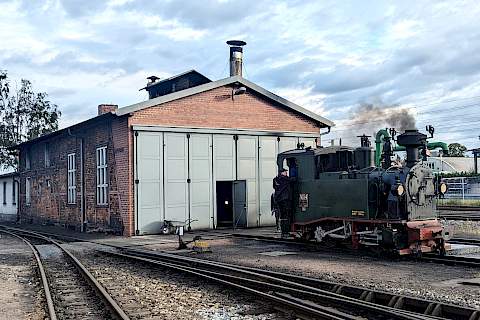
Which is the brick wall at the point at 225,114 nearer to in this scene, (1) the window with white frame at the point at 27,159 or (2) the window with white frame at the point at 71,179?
(2) the window with white frame at the point at 71,179

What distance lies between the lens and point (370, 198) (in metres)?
12.8

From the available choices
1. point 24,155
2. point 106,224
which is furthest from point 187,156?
point 24,155

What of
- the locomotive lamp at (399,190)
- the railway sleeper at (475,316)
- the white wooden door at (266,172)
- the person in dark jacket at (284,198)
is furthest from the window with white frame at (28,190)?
the railway sleeper at (475,316)

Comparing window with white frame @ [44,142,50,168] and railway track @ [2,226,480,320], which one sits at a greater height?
window with white frame @ [44,142,50,168]

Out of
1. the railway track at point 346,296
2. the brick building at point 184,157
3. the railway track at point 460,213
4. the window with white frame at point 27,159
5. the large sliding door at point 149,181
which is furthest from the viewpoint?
the window with white frame at point 27,159

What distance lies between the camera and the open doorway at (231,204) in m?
21.3

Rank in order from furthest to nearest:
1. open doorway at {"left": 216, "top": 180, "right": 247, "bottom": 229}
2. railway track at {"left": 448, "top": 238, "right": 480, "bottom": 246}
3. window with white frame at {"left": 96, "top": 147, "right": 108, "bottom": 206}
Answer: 1. open doorway at {"left": 216, "top": 180, "right": 247, "bottom": 229}
2. window with white frame at {"left": 96, "top": 147, "right": 108, "bottom": 206}
3. railway track at {"left": 448, "top": 238, "right": 480, "bottom": 246}

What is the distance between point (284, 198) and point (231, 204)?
23.9 ft

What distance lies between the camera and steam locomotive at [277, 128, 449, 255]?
12.2 m

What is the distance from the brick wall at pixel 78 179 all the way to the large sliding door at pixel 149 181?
1.38 feet

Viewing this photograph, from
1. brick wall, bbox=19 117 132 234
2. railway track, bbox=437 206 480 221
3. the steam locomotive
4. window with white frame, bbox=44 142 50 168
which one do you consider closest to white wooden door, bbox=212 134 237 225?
→ brick wall, bbox=19 117 132 234

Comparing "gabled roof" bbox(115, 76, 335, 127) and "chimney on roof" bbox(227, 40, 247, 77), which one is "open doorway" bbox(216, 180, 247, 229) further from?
"chimney on roof" bbox(227, 40, 247, 77)

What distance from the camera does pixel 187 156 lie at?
20.3 meters

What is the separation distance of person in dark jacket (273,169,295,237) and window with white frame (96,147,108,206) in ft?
26.8
